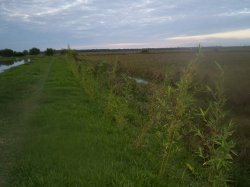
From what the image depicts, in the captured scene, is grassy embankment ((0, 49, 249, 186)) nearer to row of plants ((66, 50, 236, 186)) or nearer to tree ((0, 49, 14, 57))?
row of plants ((66, 50, 236, 186))

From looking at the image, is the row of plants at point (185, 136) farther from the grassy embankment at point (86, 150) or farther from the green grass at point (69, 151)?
the green grass at point (69, 151)

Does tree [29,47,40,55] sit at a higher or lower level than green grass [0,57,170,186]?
lower

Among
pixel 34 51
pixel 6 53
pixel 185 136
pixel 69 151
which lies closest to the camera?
pixel 69 151

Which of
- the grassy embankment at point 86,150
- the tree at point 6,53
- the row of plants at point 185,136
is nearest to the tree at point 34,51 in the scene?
the tree at point 6,53

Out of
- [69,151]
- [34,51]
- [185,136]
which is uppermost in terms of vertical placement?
[69,151]

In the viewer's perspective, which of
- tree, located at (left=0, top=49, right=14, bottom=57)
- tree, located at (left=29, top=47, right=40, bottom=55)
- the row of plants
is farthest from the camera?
tree, located at (left=29, top=47, right=40, bottom=55)

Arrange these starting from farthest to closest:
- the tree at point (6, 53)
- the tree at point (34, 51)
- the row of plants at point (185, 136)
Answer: the tree at point (34, 51) → the tree at point (6, 53) → the row of plants at point (185, 136)

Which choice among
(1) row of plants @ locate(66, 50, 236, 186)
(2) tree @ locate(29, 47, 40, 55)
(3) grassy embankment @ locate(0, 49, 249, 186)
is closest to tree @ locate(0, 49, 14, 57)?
(2) tree @ locate(29, 47, 40, 55)

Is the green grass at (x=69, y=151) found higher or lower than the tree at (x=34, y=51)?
higher

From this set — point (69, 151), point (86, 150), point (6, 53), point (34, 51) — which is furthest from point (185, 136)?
point (34, 51)

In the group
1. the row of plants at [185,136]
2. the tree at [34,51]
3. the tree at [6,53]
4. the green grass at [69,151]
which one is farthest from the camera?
the tree at [34,51]

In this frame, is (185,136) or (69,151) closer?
(69,151)

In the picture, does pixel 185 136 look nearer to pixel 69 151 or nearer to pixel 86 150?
pixel 86 150

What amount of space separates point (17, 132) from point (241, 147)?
219 inches
